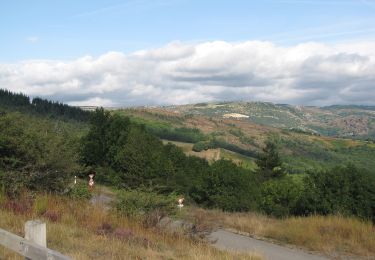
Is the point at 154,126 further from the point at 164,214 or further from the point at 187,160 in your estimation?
the point at 164,214

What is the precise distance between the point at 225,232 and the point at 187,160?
31.5 meters

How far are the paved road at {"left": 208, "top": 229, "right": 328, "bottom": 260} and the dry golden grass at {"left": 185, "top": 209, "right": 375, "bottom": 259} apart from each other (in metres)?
0.62

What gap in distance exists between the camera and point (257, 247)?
12.5m

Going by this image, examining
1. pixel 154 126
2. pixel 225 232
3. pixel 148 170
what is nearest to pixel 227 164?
pixel 148 170

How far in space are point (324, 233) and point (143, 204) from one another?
17.8 ft

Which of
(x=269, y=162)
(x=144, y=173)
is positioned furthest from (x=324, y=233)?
(x=269, y=162)

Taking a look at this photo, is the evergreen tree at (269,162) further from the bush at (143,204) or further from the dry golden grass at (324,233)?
the bush at (143,204)

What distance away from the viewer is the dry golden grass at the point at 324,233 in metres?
12.3

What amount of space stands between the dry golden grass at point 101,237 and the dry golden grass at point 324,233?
182 centimetres

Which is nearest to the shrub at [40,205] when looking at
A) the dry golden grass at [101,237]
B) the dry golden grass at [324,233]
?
the dry golden grass at [101,237]

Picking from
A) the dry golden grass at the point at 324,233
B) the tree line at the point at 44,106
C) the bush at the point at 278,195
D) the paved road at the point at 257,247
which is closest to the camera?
the paved road at the point at 257,247

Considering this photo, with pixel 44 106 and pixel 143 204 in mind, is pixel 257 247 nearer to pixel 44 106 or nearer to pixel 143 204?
pixel 143 204

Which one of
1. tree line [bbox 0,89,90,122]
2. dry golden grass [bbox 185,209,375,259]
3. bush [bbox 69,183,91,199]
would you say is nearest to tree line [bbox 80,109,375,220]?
bush [bbox 69,183,91,199]

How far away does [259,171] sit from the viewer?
200 feet
